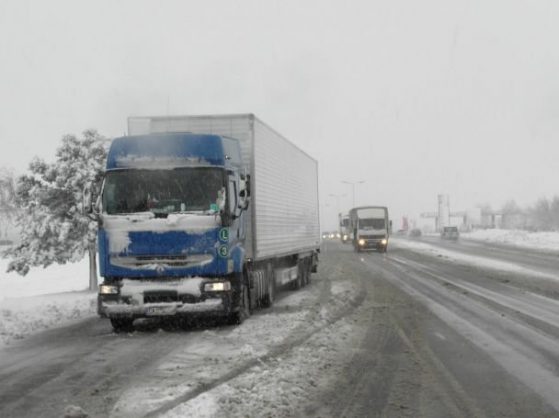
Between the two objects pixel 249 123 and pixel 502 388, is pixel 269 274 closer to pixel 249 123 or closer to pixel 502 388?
pixel 249 123

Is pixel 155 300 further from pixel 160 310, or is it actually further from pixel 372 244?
pixel 372 244

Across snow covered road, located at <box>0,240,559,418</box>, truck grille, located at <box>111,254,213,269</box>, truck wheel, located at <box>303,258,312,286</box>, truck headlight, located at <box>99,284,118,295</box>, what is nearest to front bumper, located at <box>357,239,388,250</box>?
truck wheel, located at <box>303,258,312,286</box>

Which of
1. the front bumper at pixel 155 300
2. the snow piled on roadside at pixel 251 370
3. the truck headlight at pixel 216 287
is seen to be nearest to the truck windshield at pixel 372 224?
the snow piled on roadside at pixel 251 370

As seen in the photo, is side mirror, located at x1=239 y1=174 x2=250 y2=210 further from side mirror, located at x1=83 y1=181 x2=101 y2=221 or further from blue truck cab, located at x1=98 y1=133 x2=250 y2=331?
side mirror, located at x1=83 y1=181 x2=101 y2=221

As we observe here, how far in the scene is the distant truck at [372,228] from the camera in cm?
4488

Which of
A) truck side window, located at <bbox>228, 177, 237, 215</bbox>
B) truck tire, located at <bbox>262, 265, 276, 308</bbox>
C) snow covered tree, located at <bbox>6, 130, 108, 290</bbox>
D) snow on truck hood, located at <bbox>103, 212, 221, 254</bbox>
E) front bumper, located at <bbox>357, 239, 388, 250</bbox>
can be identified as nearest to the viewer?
snow on truck hood, located at <bbox>103, 212, 221, 254</bbox>

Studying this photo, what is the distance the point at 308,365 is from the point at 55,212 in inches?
580

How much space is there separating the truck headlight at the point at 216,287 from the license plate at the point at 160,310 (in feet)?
2.12

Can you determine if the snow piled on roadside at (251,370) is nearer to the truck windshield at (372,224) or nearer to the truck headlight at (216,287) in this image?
the truck headlight at (216,287)

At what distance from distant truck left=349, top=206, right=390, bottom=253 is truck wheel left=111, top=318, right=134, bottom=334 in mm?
35098

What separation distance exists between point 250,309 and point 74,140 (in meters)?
11.2

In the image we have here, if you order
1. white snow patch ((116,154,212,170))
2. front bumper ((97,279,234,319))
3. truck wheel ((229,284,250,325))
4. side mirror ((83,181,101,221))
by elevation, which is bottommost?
truck wheel ((229,284,250,325))

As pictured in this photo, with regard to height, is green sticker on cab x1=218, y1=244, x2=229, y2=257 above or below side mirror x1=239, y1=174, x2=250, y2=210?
below

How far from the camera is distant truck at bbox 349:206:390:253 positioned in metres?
44.9
